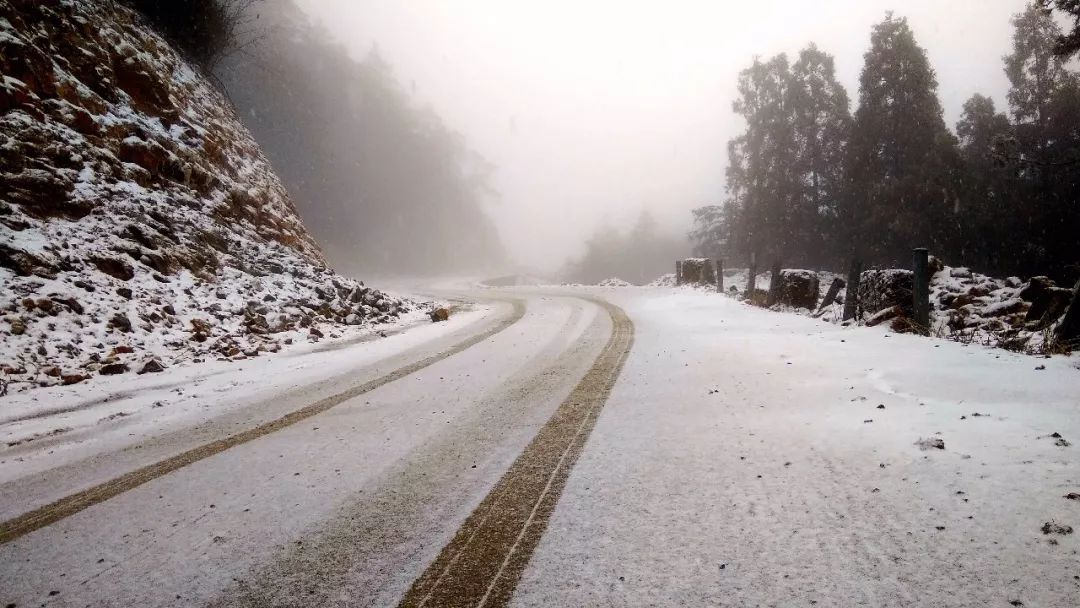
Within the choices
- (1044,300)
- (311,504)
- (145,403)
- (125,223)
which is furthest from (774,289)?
(125,223)

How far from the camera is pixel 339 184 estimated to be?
1784 inches

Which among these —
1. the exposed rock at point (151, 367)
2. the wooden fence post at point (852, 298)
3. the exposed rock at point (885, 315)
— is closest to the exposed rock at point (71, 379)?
the exposed rock at point (151, 367)

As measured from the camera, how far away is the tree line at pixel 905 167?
21672mm

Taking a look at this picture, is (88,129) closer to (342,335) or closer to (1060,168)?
(342,335)

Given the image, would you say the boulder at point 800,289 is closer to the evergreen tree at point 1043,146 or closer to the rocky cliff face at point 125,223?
the rocky cliff face at point 125,223

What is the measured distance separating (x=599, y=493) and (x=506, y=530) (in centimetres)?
54

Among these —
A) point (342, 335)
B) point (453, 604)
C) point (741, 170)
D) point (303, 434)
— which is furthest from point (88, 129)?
point (741, 170)

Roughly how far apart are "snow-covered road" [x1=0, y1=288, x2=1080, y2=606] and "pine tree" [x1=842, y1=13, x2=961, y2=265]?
71.4ft

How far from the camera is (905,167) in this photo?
75.4 feet

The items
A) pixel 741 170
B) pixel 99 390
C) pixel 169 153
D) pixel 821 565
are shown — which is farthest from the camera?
pixel 741 170

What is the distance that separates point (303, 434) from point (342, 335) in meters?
5.75

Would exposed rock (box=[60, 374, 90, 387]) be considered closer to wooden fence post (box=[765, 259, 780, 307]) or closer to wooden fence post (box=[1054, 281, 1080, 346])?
wooden fence post (box=[1054, 281, 1080, 346])

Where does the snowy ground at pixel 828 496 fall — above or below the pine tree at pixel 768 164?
below

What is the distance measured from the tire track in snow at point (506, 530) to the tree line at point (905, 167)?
24966mm
